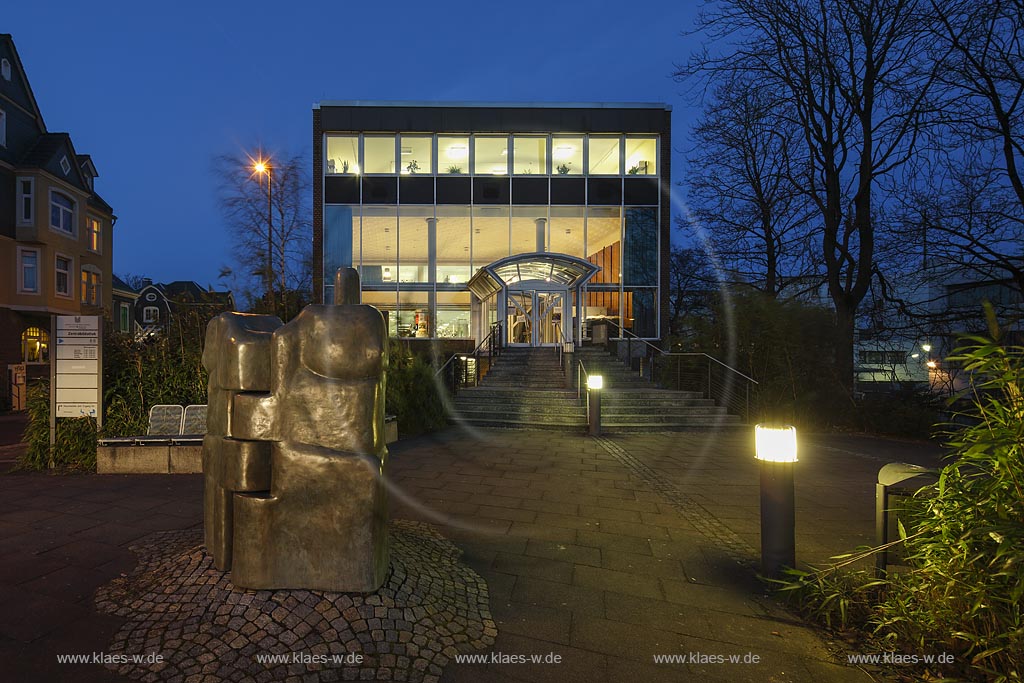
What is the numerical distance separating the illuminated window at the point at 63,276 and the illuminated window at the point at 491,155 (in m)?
19.7

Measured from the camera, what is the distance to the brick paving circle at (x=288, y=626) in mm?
2271

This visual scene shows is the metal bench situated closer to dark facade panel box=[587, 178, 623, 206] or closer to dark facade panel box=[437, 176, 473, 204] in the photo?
dark facade panel box=[437, 176, 473, 204]

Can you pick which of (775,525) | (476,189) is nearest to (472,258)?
(476,189)

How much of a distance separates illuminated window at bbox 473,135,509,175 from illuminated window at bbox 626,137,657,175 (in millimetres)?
5245

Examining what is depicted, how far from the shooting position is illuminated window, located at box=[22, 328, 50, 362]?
67.8 ft

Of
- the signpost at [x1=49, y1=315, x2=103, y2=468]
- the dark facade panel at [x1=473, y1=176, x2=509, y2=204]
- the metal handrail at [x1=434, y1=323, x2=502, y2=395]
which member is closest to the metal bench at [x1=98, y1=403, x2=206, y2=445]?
the signpost at [x1=49, y1=315, x2=103, y2=468]

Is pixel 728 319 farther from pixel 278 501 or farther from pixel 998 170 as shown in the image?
pixel 278 501

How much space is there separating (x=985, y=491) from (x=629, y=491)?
11.8 ft

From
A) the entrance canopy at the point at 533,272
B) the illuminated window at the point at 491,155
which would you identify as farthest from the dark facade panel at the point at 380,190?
the entrance canopy at the point at 533,272

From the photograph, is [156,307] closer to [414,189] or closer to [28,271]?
[414,189]

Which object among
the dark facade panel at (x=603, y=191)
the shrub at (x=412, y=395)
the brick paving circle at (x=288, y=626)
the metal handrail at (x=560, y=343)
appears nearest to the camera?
the brick paving circle at (x=288, y=626)

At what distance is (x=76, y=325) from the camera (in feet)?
20.9

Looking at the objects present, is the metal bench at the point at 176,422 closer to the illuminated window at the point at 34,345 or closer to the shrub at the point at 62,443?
the shrub at the point at 62,443

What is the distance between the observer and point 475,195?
20.6 m
